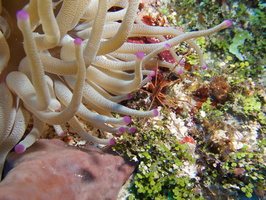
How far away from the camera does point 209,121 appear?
2.79 m

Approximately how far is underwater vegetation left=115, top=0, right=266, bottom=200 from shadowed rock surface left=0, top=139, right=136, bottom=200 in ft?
0.81

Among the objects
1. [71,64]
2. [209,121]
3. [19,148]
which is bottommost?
[209,121]

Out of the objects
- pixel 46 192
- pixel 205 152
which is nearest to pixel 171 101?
pixel 205 152

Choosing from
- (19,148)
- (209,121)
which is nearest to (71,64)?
(19,148)

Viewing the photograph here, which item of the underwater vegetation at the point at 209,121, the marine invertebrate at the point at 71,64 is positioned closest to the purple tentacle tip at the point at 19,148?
the marine invertebrate at the point at 71,64

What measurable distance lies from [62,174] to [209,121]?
1860mm

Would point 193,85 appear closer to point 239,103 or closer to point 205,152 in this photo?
point 239,103

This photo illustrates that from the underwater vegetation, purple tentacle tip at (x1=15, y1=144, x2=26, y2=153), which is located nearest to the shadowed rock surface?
purple tentacle tip at (x1=15, y1=144, x2=26, y2=153)

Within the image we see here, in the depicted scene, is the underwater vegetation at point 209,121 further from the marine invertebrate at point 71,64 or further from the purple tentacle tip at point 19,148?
the purple tentacle tip at point 19,148

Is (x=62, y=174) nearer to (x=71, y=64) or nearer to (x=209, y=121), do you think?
(x=71, y=64)

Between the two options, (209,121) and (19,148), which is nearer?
(19,148)

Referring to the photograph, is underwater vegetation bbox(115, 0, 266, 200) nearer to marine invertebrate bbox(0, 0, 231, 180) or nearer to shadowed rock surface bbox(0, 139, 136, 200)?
shadowed rock surface bbox(0, 139, 136, 200)

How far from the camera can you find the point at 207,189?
228 cm

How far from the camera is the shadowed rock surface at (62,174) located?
1.39 metres
